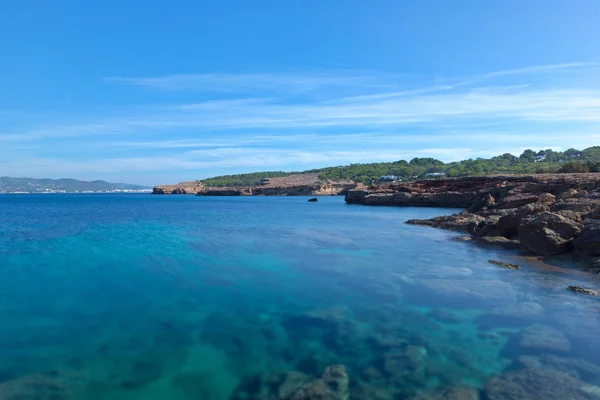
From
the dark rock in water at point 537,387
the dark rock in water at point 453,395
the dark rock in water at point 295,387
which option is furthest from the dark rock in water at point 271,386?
the dark rock in water at point 537,387

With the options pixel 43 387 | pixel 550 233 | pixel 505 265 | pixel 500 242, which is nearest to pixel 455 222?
pixel 500 242

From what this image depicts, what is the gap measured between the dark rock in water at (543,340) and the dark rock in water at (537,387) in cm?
115

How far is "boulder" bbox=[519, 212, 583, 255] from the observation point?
17.2m

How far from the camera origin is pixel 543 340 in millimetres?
8555

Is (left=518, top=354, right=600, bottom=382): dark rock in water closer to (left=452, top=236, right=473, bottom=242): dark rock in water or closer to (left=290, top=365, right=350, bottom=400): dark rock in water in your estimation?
(left=290, top=365, right=350, bottom=400): dark rock in water

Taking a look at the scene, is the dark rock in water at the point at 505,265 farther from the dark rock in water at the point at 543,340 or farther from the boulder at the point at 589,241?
the dark rock in water at the point at 543,340

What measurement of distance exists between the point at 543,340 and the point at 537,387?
2.43 metres

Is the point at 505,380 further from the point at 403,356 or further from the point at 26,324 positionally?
the point at 26,324

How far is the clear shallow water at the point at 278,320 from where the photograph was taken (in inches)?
290

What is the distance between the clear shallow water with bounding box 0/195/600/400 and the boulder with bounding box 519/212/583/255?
4.31 feet

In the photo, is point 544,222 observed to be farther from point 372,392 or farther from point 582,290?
point 372,392

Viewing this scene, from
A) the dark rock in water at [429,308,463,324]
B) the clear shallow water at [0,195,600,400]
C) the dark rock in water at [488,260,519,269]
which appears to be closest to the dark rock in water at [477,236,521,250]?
the clear shallow water at [0,195,600,400]

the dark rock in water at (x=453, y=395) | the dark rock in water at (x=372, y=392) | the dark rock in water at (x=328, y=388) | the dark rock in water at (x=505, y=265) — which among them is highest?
the dark rock in water at (x=328, y=388)

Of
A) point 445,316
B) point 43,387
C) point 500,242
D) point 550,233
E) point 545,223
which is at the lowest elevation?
point 445,316
